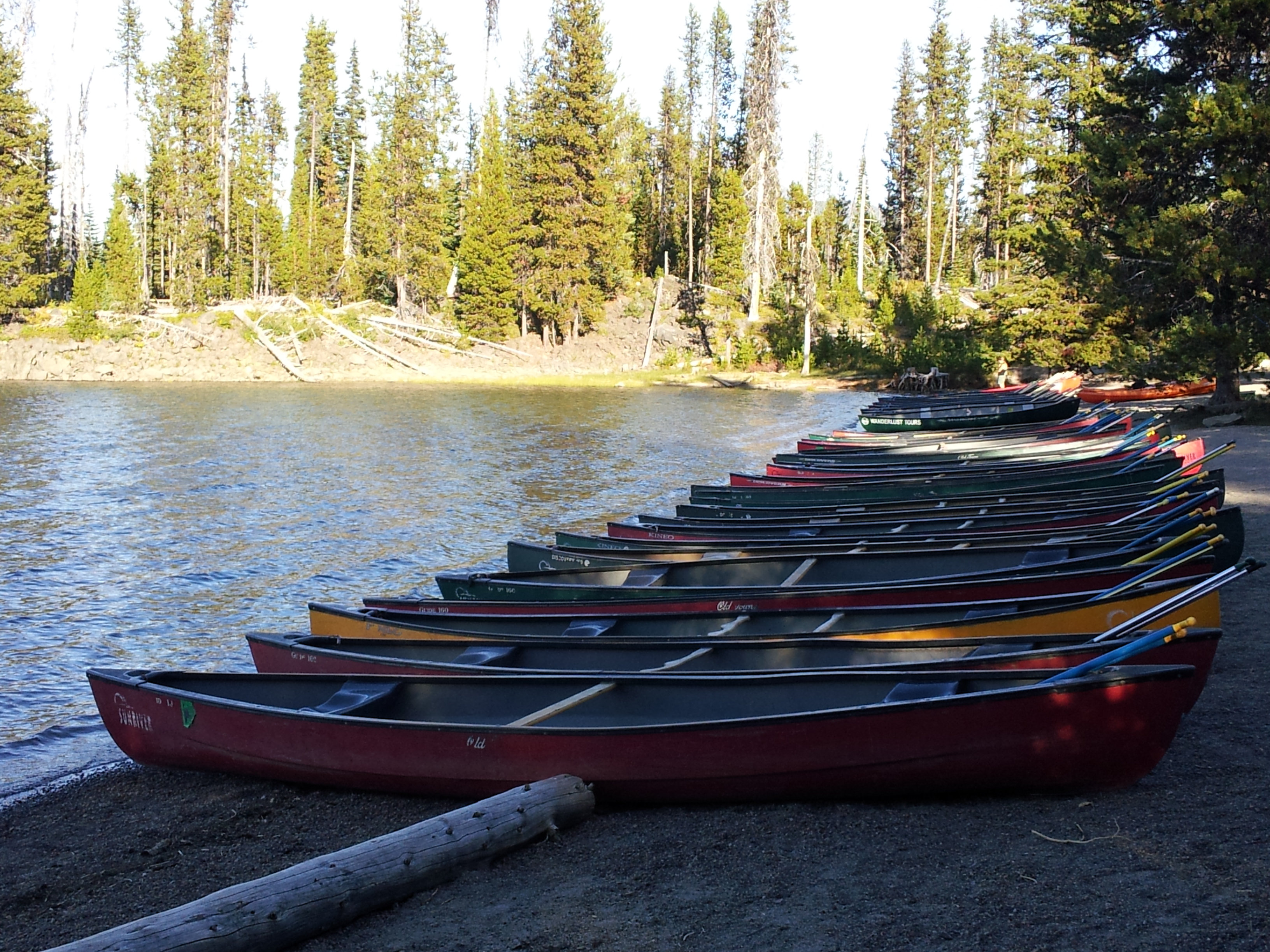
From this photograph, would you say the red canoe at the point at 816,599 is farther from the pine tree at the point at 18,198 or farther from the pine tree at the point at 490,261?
the pine tree at the point at 18,198

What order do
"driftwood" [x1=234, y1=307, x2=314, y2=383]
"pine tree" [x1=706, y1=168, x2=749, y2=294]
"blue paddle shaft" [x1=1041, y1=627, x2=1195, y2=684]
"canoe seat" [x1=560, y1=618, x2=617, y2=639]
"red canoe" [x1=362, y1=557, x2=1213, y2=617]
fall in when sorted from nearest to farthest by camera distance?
"blue paddle shaft" [x1=1041, y1=627, x2=1195, y2=684]
"red canoe" [x1=362, y1=557, x2=1213, y2=617]
"canoe seat" [x1=560, y1=618, x2=617, y2=639]
"driftwood" [x1=234, y1=307, x2=314, y2=383]
"pine tree" [x1=706, y1=168, x2=749, y2=294]

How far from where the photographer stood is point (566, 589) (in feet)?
32.6

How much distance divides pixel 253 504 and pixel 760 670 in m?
14.6

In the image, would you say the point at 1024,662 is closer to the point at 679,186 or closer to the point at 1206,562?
the point at 1206,562

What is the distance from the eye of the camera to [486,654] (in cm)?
796

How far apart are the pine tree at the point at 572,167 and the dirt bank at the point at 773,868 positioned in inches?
2012

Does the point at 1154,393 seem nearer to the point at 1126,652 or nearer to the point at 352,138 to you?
the point at 1126,652

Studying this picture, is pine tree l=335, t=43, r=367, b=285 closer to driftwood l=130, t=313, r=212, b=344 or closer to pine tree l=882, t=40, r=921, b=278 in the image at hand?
driftwood l=130, t=313, r=212, b=344

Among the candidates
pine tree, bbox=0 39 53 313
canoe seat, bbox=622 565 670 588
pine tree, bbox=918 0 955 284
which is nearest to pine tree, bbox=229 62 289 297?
pine tree, bbox=0 39 53 313

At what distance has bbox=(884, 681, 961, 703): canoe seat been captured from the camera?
606cm

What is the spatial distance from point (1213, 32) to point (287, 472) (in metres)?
21.7

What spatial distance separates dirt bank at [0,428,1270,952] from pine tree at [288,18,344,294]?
59.6 m

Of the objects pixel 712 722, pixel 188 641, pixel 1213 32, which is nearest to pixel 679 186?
pixel 1213 32

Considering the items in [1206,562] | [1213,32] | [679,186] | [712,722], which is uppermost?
[679,186]
